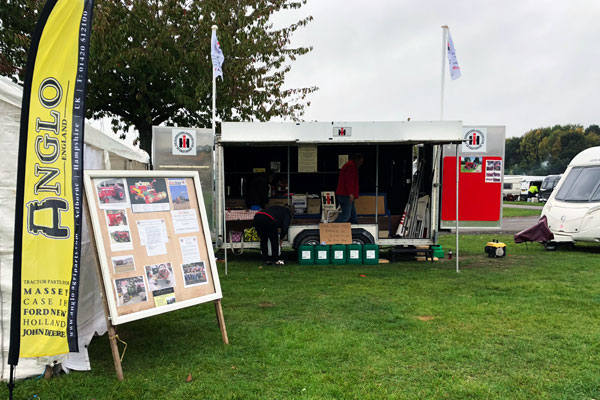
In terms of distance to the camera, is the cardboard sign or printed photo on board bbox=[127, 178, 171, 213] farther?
the cardboard sign

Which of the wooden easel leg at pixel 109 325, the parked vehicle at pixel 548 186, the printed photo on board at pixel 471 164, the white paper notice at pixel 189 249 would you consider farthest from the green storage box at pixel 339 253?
the parked vehicle at pixel 548 186

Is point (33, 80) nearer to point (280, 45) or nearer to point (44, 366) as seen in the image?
point (44, 366)

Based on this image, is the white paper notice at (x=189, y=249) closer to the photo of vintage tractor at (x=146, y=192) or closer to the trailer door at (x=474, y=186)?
the photo of vintage tractor at (x=146, y=192)

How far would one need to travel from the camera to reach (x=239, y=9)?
1378 centimetres

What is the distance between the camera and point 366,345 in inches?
171

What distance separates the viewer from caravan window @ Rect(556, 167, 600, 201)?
10781 mm

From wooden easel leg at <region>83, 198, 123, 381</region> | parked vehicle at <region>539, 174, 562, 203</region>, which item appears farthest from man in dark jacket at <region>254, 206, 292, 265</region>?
parked vehicle at <region>539, 174, 562, 203</region>

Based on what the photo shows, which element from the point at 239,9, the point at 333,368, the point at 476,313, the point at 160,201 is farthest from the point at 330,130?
the point at 239,9

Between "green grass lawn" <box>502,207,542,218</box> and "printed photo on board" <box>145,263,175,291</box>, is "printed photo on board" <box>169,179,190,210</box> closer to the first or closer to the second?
"printed photo on board" <box>145,263,175,291</box>

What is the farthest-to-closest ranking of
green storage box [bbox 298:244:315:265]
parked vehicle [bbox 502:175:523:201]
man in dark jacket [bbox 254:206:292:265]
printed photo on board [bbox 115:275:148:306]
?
parked vehicle [bbox 502:175:523:201] → green storage box [bbox 298:244:315:265] → man in dark jacket [bbox 254:206:292:265] → printed photo on board [bbox 115:275:148:306]

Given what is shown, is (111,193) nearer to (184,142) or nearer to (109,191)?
(109,191)

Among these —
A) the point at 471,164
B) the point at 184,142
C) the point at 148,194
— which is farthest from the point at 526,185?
A: the point at 148,194

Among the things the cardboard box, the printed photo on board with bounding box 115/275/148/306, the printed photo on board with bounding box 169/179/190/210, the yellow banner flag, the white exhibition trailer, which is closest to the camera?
the yellow banner flag

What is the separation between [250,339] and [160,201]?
1545 mm
